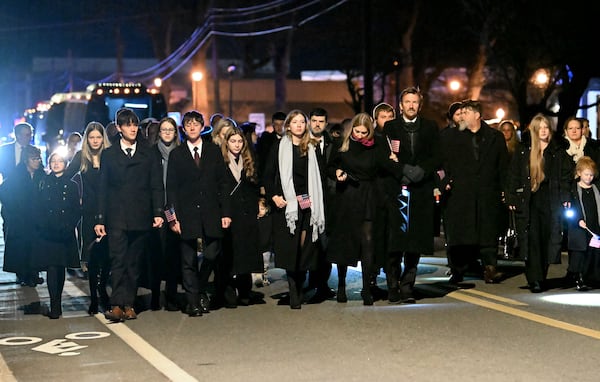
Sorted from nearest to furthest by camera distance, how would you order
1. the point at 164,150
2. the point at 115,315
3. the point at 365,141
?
1. the point at 115,315
2. the point at 365,141
3. the point at 164,150

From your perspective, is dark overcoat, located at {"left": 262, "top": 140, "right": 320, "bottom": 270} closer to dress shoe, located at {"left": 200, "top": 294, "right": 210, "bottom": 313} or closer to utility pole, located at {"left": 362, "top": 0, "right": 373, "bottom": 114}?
dress shoe, located at {"left": 200, "top": 294, "right": 210, "bottom": 313}

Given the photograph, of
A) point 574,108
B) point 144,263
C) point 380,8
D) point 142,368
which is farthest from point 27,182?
point 380,8

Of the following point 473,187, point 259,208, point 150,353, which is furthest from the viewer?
point 473,187

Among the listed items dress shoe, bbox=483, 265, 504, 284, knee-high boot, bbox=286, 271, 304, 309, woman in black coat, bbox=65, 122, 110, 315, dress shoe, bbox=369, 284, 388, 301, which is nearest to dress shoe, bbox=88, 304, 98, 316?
woman in black coat, bbox=65, 122, 110, 315

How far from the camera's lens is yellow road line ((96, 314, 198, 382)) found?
27.3 ft

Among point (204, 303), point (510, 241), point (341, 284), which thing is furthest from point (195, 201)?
point (510, 241)

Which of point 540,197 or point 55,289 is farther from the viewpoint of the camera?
point 540,197

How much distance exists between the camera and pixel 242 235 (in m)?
12.0

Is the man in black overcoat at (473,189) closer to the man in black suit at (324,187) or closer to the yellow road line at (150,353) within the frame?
the man in black suit at (324,187)

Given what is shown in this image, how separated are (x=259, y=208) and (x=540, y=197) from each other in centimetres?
320

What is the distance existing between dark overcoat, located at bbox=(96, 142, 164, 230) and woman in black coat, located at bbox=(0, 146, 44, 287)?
1.36m

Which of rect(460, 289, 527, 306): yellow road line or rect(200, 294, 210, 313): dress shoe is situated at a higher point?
rect(200, 294, 210, 313): dress shoe

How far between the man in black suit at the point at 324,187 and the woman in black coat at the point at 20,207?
3.03 metres

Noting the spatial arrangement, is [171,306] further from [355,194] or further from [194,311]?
[355,194]
